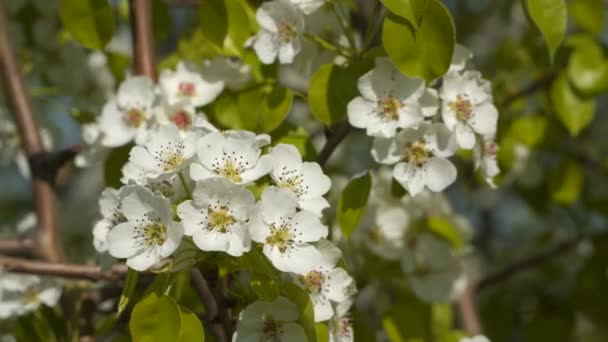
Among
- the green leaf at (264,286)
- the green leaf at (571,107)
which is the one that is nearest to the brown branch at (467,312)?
the green leaf at (571,107)

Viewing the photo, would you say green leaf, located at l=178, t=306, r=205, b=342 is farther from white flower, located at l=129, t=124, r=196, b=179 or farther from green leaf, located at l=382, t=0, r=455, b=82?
green leaf, located at l=382, t=0, r=455, b=82

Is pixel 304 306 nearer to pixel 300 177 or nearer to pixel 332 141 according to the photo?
pixel 300 177

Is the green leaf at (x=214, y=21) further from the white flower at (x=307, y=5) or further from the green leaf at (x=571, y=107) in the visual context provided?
the green leaf at (x=571, y=107)

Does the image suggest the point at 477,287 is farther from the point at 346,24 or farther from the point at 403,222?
the point at 346,24

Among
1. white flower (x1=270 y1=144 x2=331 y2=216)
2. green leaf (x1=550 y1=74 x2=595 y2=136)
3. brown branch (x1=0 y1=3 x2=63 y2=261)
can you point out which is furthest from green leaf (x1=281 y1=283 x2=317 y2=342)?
green leaf (x1=550 y1=74 x2=595 y2=136)

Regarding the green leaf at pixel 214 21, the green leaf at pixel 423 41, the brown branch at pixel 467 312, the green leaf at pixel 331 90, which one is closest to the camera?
the green leaf at pixel 423 41

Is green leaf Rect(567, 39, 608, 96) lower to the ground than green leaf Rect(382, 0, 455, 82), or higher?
lower
